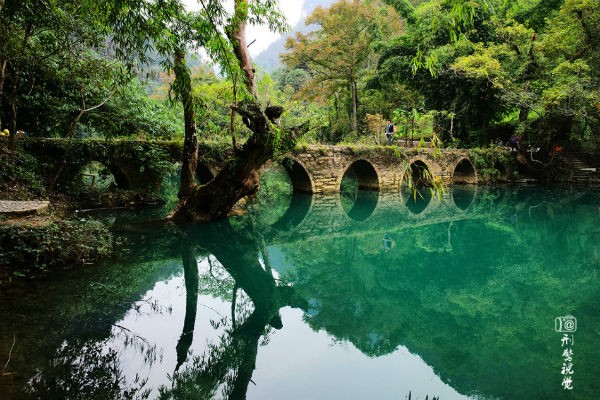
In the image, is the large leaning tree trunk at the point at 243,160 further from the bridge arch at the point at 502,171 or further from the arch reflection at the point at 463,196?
the bridge arch at the point at 502,171

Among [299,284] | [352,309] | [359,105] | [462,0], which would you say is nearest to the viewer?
[462,0]

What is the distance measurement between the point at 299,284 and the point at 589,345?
3396 millimetres

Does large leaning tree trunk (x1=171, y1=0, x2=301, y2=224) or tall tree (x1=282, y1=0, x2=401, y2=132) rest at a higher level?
tall tree (x1=282, y1=0, x2=401, y2=132)

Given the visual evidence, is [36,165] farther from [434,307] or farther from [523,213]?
[523,213]

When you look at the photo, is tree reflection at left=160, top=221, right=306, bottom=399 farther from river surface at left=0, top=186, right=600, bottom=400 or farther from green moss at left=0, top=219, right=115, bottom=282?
green moss at left=0, top=219, right=115, bottom=282

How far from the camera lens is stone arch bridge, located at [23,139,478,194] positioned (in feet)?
32.2

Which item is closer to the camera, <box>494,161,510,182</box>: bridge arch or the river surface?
the river surface

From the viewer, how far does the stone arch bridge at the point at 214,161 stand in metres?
9.80

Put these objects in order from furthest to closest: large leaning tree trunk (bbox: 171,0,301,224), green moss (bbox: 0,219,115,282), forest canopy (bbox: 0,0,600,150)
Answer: forest canopy (bbox: 0,0,600,150)
large leaning tree trunk (bbox: 171,0,301,224)
green moss (bbox: 0,219,115,282)

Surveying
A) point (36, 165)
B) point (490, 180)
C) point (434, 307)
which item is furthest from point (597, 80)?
point (36, 165)

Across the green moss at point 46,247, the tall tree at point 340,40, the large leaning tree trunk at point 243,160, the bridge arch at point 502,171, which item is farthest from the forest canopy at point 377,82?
the green moss at point 46,247

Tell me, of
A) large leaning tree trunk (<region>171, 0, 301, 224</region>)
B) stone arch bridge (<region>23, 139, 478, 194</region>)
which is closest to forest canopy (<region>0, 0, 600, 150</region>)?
large leaning tree trunk (<region>171, 0, 301, 224</region>)

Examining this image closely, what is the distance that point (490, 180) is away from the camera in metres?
21.2

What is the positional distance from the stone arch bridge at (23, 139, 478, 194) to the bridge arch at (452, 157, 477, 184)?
2.84 ft
